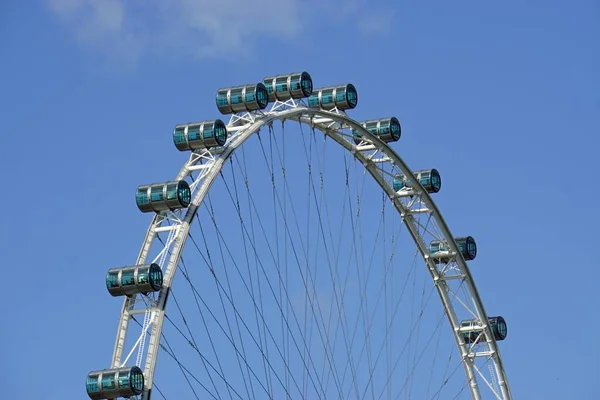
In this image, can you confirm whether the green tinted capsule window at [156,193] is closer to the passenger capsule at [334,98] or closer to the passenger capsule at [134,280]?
the passenger capsule at [134,280]

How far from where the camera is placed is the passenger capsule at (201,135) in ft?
255

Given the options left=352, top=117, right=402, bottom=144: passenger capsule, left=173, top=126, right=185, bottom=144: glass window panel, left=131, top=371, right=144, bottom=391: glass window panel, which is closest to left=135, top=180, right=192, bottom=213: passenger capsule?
left=173, top=126, right=185, bottom=144: glass window panel

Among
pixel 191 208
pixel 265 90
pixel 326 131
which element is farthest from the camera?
pixel 326 131

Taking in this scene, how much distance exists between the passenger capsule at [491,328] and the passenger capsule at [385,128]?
464 inches

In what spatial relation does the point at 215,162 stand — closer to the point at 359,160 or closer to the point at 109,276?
the point at 109,276

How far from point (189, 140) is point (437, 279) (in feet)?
82.8

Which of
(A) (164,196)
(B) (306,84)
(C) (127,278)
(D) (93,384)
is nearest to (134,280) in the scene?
(C) (127,278)

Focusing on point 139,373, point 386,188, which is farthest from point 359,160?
point 139,373

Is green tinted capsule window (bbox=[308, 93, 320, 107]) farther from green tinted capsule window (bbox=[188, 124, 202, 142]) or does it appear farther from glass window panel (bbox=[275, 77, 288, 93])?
Answer: green tinted capsule window (bbox=[188, 124, 202, 142])

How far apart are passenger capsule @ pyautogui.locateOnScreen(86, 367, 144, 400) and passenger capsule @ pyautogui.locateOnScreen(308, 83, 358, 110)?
21291mm

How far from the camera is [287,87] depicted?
83.6m

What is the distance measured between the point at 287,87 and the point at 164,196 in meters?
10.2

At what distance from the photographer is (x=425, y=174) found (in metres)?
98.6

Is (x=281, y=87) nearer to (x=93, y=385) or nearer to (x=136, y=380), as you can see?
(x=136, y=380)
